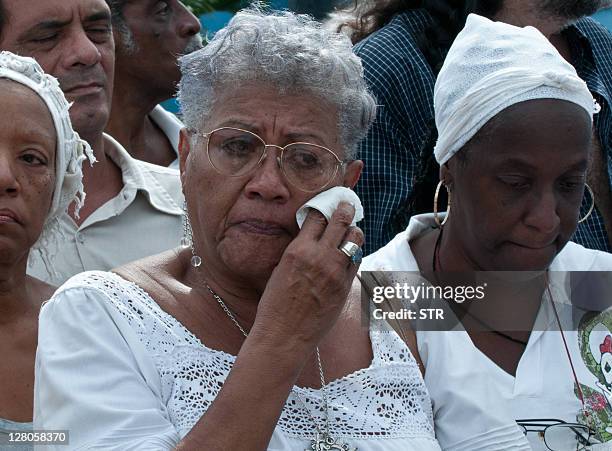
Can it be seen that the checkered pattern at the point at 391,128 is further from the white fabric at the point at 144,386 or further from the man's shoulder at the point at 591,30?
the white fabric at the point at 144,386

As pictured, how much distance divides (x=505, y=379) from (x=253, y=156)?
3.16ft

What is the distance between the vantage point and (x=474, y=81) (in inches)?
129

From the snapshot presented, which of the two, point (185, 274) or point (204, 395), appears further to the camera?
point (185, 274)

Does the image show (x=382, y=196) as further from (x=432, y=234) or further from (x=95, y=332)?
(x=95, y=332)

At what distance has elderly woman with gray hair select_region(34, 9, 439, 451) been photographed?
2.46 meters

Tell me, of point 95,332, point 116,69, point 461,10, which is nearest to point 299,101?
point 95,332

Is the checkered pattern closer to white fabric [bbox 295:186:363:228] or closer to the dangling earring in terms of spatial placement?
the dangling earring

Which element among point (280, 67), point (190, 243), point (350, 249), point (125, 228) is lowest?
point (125, 228)

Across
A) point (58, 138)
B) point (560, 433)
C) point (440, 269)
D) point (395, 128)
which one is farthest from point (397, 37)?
point (560, 433)

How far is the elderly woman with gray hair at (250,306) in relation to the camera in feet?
8.09

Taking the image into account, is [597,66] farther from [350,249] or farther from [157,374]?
[157,374]

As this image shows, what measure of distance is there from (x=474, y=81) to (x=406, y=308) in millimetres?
693

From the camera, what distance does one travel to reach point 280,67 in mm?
2818

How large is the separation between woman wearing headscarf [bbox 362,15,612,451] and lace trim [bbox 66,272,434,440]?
0.63 feet
